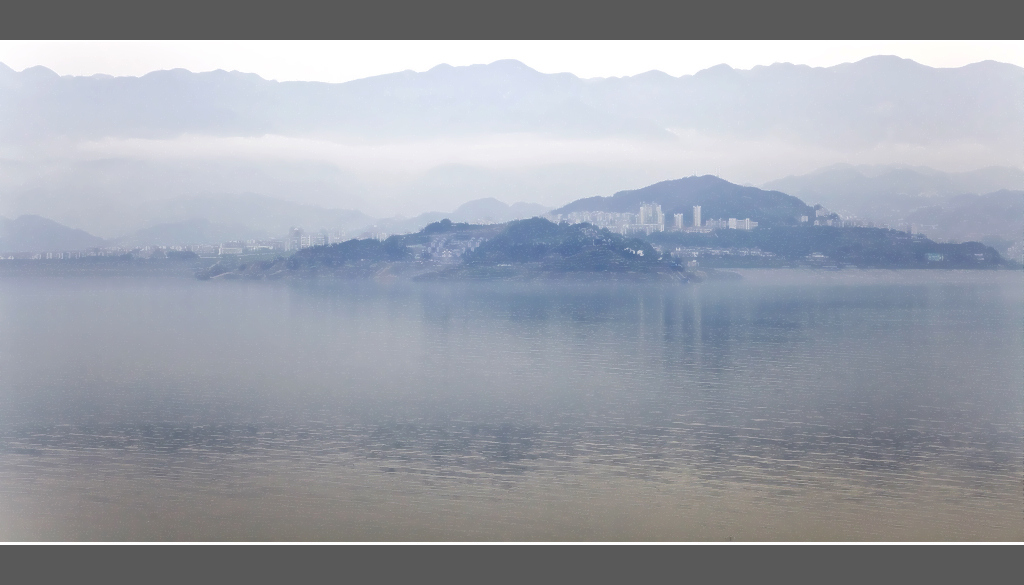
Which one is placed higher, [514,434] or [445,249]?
[445,249]

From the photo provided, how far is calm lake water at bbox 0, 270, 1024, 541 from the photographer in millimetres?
7473

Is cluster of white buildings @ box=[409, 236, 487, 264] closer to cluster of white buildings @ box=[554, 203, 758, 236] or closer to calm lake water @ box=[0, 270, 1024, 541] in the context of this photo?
cluster of white buildings @ box=[554, 203, 758, 236]

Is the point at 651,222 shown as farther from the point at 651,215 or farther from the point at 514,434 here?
the point at 514,434

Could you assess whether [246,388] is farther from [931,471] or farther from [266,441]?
[931,471]

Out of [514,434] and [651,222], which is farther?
[651,222]

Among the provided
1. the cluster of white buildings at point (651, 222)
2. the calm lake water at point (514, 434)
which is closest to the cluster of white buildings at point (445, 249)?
the cluster of white buildings at point (651, 222)

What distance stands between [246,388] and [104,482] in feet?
17.1

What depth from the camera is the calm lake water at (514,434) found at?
24.5ft

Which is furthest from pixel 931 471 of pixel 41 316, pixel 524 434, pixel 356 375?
pixel 41 316

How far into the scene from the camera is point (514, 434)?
33.9 ft

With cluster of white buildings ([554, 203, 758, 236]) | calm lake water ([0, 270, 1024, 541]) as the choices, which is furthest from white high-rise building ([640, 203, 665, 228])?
calm lake water ([0, 270, 1024, 541])

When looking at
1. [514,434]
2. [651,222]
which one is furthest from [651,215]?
[514,434]

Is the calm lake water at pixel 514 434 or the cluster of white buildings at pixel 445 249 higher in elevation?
the cluster of white buildings at pixel 445 249

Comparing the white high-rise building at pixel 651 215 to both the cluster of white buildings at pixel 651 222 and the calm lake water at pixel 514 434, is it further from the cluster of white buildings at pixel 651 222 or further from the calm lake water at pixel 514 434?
the calm lake water at pixel 514 434
